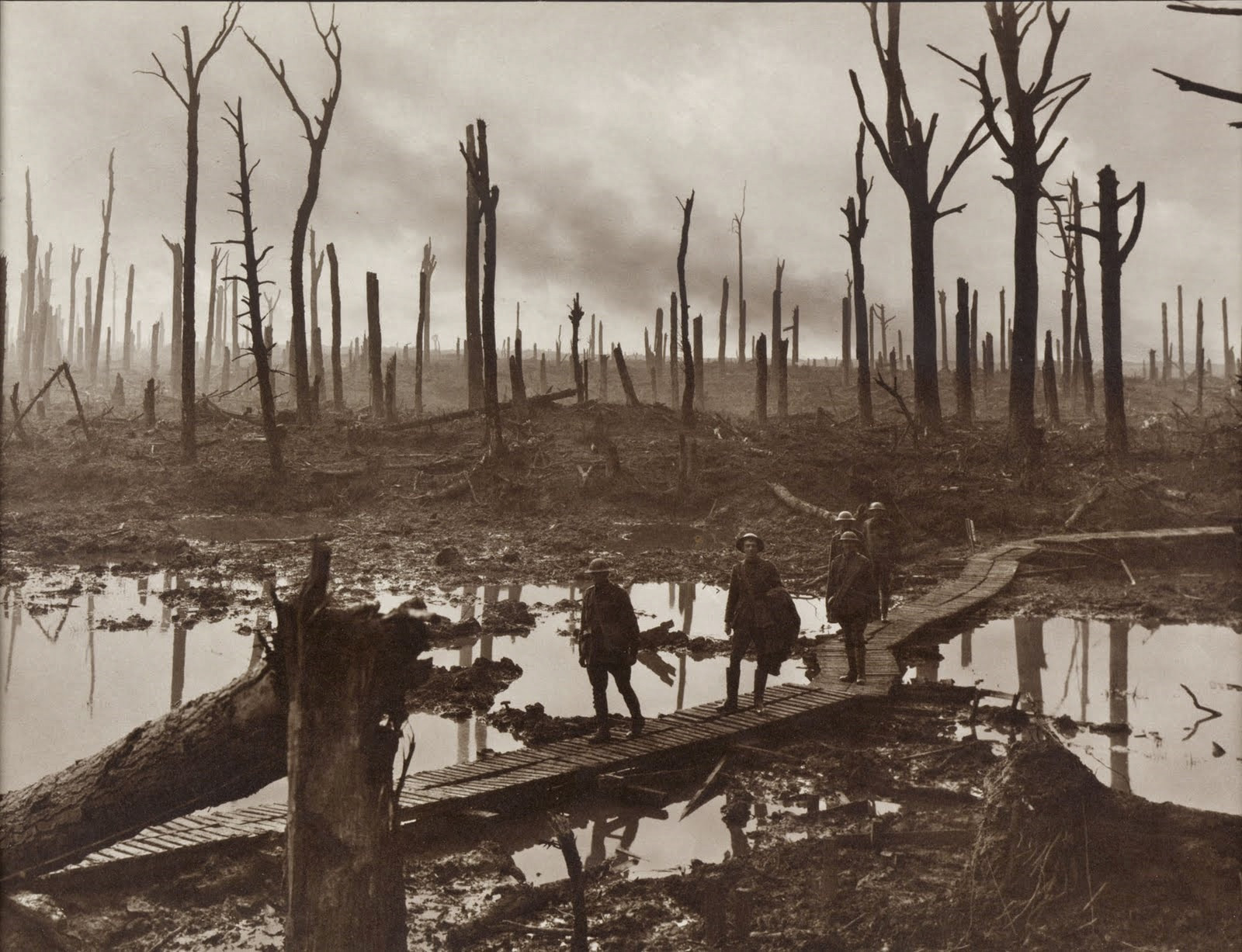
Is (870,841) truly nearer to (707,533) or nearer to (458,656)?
(458,656)

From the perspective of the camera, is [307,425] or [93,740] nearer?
[93,740]

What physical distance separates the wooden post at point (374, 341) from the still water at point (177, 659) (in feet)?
48.5

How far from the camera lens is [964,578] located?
14555 mm

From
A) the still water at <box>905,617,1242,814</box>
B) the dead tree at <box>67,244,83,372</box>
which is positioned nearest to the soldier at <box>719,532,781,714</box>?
the still water at <box>905,617,1242,814</box>

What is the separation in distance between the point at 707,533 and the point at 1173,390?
43850mm

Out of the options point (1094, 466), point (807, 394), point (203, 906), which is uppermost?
point (807, 394)

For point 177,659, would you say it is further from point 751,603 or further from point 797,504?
point 797,504

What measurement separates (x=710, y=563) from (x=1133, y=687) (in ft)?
24.4

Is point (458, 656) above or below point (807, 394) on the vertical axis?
below

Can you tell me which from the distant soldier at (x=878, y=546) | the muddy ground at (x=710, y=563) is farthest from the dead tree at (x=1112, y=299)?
the distant soldier at (x=878, y=546)

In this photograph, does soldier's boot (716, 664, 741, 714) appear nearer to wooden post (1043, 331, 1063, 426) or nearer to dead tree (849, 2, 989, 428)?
dead tree (849, 2, 989, 428)

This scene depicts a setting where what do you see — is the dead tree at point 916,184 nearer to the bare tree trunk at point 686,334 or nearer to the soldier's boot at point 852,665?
the bare tree trunk at point 686,334

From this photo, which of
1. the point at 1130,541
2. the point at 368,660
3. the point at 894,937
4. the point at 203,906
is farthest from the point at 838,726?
the point at 1130,541

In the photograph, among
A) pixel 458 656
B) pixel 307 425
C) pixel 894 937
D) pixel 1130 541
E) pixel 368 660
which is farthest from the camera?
pixel 307 425
